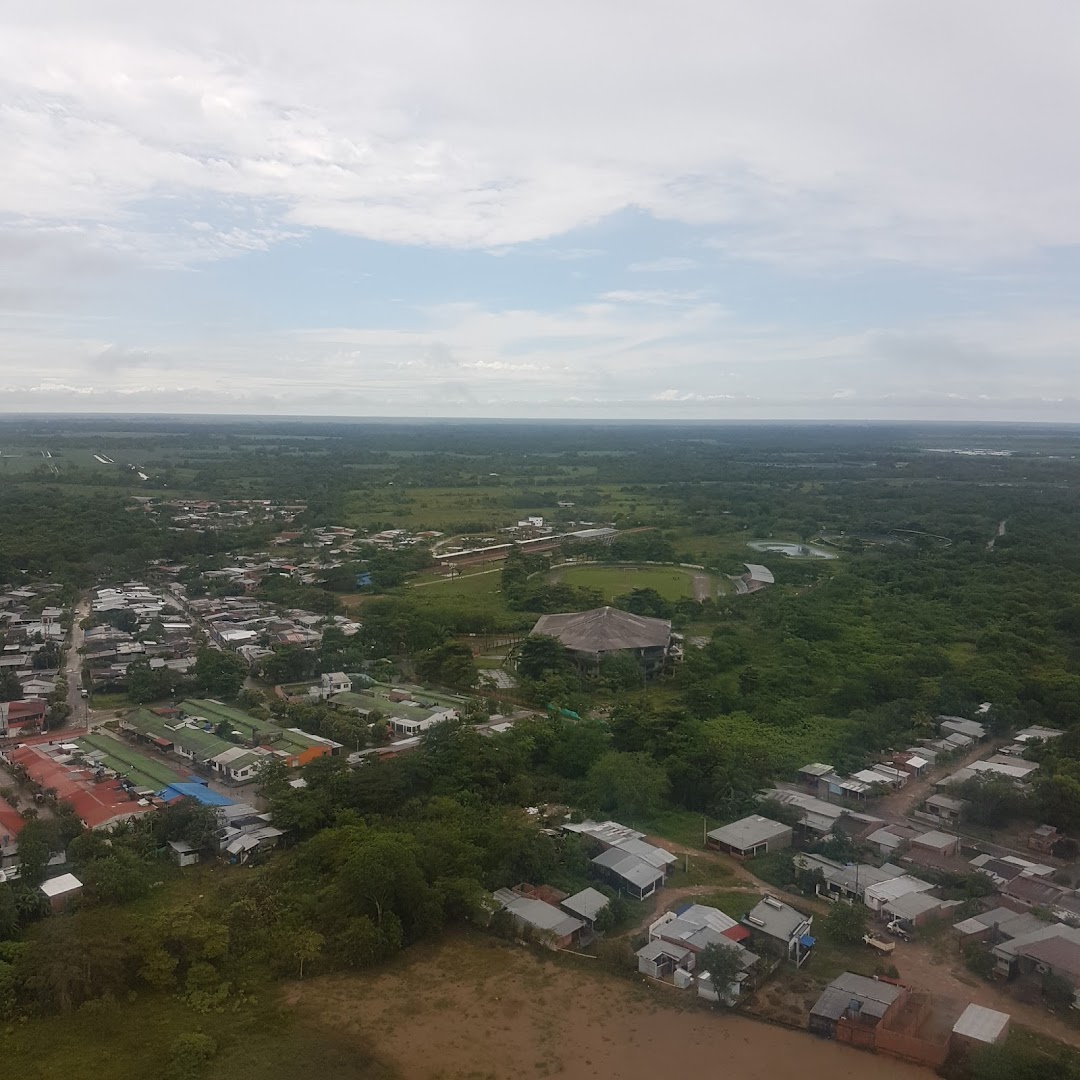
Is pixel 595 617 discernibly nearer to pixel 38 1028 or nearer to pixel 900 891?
pixel 900 891

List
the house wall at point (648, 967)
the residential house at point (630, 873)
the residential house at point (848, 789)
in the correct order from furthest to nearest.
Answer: the residential house at point (848, 789), the residential house at point (630, 873), the house wall at point (648, 967)

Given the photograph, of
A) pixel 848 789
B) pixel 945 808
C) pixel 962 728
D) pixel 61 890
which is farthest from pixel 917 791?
pixel 61 890

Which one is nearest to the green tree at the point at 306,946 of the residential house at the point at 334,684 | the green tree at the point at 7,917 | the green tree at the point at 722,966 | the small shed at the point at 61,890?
the small shed at the point at 61,890

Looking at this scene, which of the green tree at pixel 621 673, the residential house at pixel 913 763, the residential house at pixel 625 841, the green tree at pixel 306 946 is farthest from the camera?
the green tree at pixel 621 673

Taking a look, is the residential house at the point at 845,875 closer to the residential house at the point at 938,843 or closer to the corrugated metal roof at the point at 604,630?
the residential house at the point at 938,843

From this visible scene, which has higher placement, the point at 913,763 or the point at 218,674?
the point at 218,674

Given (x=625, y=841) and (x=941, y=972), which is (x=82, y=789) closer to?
(x=625, y=841)
